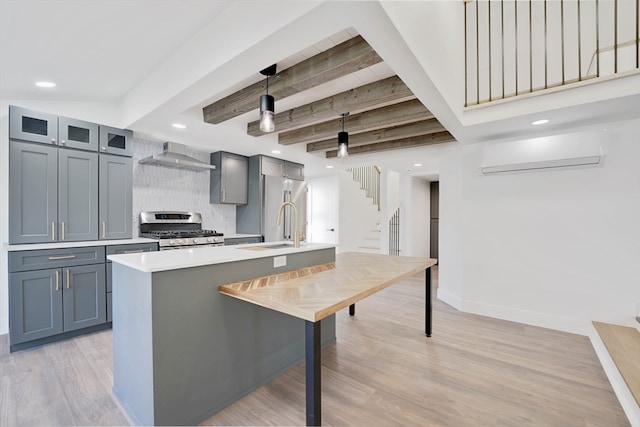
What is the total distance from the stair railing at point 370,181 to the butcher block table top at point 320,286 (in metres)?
5.10

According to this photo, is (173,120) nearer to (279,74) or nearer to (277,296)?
(279,74)

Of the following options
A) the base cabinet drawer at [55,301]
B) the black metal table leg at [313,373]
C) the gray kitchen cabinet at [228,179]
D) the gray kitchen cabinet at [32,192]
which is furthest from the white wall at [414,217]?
the gray kitchen cabinet at [32,192]

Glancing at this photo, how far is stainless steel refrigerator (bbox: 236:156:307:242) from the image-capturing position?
15.5 ft

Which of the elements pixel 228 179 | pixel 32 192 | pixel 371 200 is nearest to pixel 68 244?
pixel 32 192

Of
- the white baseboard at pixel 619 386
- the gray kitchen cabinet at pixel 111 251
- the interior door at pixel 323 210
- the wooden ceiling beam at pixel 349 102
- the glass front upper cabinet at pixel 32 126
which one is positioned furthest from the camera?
the interior door at pixel 323 210

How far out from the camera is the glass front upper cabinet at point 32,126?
2.68 metres

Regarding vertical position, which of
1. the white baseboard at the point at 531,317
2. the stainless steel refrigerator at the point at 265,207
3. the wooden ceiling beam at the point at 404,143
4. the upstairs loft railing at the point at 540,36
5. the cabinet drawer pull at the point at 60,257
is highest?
the upstairs loft railing at the point at 540,36

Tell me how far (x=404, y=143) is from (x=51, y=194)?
437 cm

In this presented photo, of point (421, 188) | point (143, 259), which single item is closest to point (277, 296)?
point (143, 259)

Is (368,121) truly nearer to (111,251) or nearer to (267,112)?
(267,112)

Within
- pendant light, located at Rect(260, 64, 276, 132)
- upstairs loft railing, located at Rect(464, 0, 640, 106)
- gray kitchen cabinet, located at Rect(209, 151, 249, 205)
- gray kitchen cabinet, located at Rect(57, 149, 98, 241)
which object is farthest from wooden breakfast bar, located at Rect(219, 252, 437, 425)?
gray kitchen cabinet, located at Rect(209, 151, 249, 205)

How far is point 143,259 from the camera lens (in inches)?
67.9

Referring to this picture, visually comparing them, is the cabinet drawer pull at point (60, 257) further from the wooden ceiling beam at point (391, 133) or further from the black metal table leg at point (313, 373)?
the wooden ceiling beam at point (391, 133)

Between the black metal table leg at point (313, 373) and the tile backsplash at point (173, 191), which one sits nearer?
the black metal table leg at point (313, 373)
